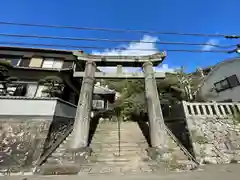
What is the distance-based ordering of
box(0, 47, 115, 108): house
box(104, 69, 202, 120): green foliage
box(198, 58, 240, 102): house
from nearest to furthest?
box(0, 47, 115, 108): house → box(104, 69, 202, 120): green foliage → box(198, 58, 240, 102): house

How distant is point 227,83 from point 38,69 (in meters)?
17.8

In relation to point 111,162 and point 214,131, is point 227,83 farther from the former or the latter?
point 111,162

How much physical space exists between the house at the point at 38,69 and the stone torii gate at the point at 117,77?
2633 mm

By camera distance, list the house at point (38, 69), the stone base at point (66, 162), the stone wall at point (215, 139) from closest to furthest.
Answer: the stone base at point (66, 162)
the stone wall at point (215, 139)
the house at point (38, 69)

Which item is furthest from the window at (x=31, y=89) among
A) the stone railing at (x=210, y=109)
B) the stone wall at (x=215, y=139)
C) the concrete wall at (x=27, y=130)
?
the stone wall at (x=215, y=139)

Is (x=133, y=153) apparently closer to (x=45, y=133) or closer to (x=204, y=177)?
(x=204, y=177)

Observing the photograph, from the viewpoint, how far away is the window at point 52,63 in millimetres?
12578

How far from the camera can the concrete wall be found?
5.63 metres

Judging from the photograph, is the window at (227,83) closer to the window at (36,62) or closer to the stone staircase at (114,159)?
the stone staircase at (114,159)

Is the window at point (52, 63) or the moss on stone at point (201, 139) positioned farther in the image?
the window at point (52, 63)

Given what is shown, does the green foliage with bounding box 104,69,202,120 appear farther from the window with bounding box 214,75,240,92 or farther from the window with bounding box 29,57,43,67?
the window with bounding box 29,57,43,67

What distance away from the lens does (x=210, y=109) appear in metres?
7.91

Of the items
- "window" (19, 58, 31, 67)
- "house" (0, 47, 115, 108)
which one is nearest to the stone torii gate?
"house" (0, 47, 115, 108)

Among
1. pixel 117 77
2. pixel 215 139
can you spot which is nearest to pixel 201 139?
pixel 215 139
